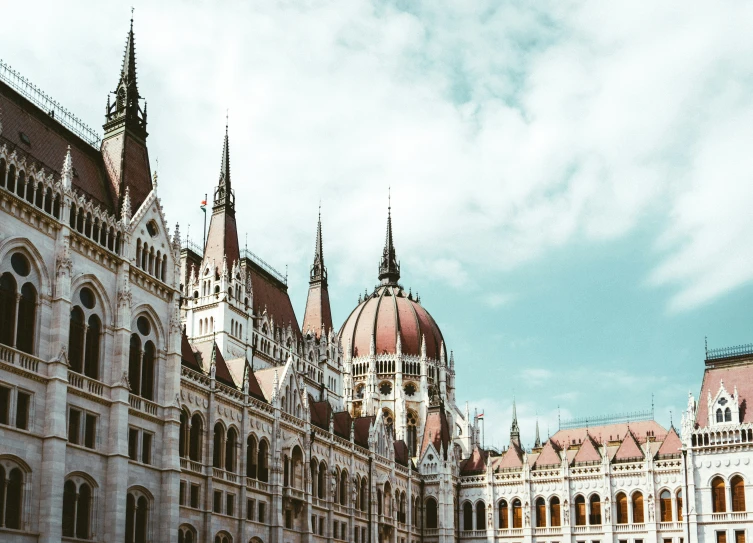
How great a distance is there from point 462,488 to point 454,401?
27.3 m

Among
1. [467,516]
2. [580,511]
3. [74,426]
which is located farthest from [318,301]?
[74,426]

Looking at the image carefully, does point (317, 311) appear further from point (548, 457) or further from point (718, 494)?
point (718, 494)

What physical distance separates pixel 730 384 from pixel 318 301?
39148mm

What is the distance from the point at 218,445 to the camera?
2206 inches

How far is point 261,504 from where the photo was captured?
59.8 meters

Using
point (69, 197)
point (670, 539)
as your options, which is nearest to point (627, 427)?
point (670, 539)

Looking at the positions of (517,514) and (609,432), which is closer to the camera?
(517,514)

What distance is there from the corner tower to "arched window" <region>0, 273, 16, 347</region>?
31.3 ft

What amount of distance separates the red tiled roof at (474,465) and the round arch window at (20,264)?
5748cm

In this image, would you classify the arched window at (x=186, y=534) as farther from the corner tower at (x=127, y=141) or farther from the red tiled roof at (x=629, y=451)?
the red tiled roof at (x=629, y=451)

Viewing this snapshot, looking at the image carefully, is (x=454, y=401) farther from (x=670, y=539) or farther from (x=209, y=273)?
(x=209, y=273)

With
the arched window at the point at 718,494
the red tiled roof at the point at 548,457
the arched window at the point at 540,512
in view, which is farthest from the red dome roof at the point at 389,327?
the arched window at the point at 718,494

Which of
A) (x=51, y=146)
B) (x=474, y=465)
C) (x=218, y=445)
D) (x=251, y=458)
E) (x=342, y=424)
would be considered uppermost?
(x=51, y=146)

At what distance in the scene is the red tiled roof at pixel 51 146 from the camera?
4381cm
